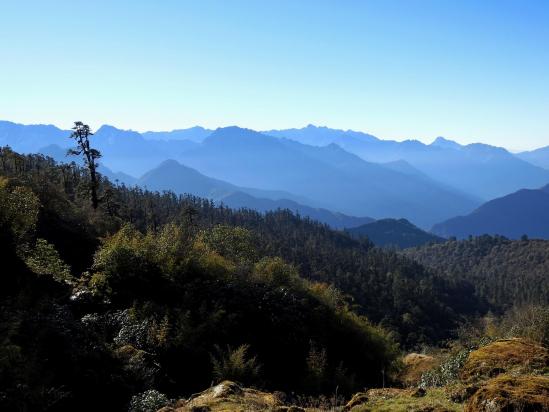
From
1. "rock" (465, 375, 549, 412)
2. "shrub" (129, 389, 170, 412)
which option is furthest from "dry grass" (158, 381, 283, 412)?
"rock" (465, 375, 549, 412)

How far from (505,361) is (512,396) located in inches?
162

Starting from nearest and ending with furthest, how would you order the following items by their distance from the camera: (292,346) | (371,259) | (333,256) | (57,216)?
(292,346)
(57,216)
(333,256)
(371,259)

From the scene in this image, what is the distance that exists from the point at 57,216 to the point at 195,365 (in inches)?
866

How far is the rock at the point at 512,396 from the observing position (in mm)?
8430

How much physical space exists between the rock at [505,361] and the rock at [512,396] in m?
2.22

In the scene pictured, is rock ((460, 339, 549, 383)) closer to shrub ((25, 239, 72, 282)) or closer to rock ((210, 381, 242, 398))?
rock ((210, 381, 242, 398))

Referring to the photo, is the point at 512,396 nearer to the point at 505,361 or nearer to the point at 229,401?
the point at 505,361

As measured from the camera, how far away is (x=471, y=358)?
13.0 metres

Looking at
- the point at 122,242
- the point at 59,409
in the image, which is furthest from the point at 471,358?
the point at 122,242

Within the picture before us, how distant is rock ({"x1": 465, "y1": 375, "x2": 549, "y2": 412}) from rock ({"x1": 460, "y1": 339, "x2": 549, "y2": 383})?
2.22 meters

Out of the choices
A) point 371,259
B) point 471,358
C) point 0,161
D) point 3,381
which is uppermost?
point 0,161

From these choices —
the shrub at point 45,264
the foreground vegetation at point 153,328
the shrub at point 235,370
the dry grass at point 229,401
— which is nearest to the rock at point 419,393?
the foreground vegetation at point 153,328

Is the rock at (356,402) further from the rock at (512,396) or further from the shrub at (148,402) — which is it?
the shrub at (148,402)

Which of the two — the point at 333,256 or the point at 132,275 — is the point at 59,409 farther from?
the point at 333,256
